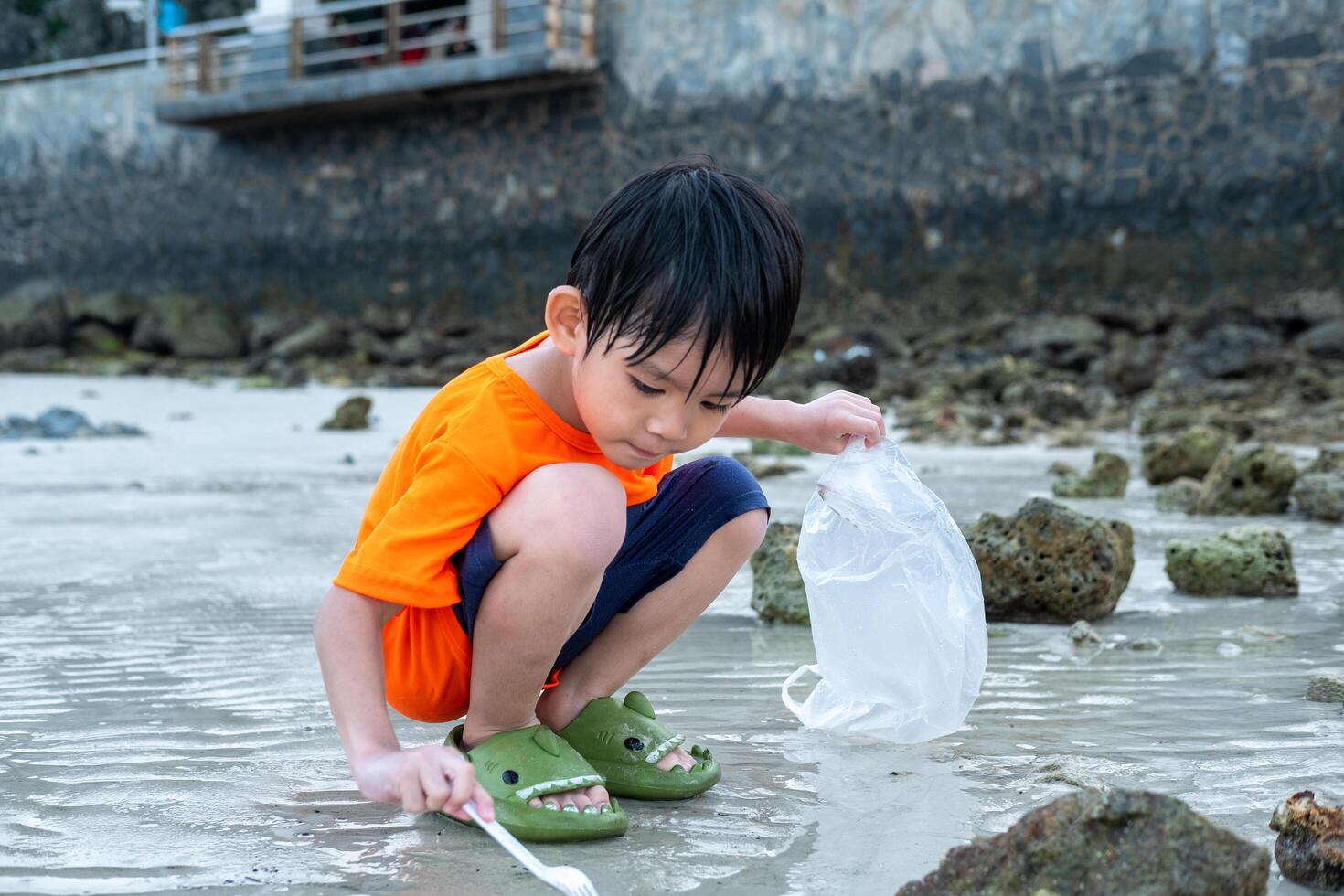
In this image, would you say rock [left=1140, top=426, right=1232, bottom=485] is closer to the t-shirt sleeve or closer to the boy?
the boy

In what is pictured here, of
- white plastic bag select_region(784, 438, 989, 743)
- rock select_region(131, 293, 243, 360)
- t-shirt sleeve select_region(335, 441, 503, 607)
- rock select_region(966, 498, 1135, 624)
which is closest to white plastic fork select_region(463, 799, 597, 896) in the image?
t-shirt sleeve select_region(335, 441, 503, 607)

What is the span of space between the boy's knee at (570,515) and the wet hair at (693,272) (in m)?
0.16

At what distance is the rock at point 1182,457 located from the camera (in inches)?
192

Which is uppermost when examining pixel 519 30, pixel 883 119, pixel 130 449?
pixel 519 30

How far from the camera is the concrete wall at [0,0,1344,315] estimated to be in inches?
415

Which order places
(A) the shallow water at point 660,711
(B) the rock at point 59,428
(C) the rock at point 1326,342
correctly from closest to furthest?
(A) the shallow water at point 660,711 < (B) the rock at point 59,428 < (C) the rock at point 1326,342

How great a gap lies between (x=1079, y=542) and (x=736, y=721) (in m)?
0.94

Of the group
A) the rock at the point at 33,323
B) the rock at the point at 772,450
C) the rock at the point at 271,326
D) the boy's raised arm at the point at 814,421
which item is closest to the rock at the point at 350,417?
the rock at the point at 772,450

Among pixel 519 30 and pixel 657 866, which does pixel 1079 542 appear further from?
pixel 519 30

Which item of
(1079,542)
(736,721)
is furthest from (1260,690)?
(736,721)

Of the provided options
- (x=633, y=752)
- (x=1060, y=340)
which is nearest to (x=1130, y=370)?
(x=1060, y=340)

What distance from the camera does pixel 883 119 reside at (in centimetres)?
1186

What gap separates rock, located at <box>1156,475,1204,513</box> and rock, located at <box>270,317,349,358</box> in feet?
33.9

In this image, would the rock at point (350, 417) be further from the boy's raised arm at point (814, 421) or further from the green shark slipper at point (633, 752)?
the green shark slipper at point (633, 752)
